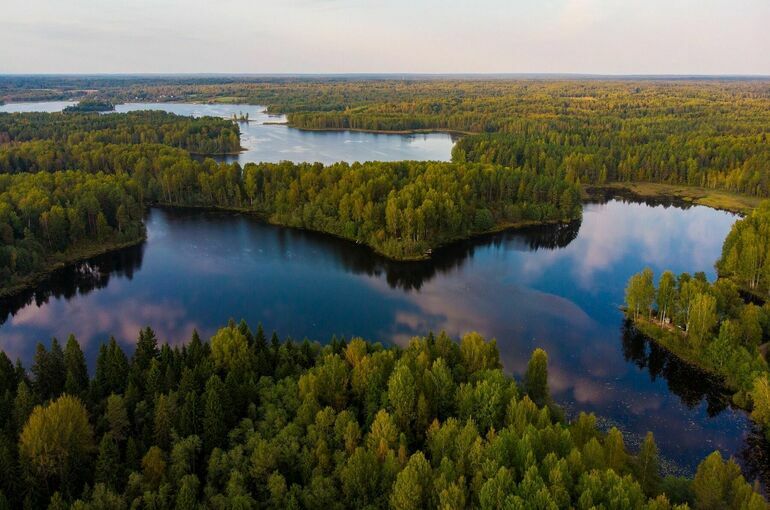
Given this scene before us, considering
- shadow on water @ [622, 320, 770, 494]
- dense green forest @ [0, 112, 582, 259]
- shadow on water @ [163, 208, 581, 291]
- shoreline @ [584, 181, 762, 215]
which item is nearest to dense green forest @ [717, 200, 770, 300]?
shadow on water @ [622, 320, 770, 494]

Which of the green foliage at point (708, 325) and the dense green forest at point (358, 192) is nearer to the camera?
the green foliage at point (708, 325)

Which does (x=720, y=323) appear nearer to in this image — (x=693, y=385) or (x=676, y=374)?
(x=676, y=374)

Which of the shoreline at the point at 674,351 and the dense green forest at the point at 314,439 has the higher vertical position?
the dense green forest at the point at 314,439

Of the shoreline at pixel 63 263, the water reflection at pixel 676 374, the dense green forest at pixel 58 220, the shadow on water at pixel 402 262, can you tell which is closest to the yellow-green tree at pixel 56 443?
the shadow on water at pixel 402 262

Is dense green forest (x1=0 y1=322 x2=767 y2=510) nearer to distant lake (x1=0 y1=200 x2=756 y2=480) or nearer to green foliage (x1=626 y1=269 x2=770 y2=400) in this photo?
distant lake (x1=0 y1=200 x2=756 y2=480)

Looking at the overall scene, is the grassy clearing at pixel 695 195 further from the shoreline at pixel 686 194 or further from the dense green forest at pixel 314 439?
the dense green forest at pixel 314 439

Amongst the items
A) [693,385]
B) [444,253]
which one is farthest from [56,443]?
[444,253]
